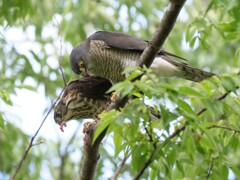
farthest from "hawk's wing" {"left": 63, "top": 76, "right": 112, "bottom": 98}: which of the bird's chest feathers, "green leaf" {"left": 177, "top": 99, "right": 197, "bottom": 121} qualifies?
"green leaf" {"left": 177, "top": 99, "right": 197, "bottom": 121}

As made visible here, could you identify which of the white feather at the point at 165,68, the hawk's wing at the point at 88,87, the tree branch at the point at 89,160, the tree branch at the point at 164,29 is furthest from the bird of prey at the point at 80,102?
the tree branch at the point at 164,29

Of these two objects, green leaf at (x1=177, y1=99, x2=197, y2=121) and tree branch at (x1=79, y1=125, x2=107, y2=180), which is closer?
green leaf at (x1=177, y1=99, x2=197, y2=121)

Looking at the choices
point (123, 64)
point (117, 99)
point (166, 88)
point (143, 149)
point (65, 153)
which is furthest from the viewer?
point (65, 153)

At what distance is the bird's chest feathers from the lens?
5551 millimetres

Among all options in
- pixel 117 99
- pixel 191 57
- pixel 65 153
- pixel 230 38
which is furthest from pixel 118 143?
pixel 191 57

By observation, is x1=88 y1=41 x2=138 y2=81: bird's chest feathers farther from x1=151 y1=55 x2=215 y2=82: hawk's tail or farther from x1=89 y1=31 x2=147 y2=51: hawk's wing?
x1=151 y1=55 x2=215 y2=82: hawk's tail

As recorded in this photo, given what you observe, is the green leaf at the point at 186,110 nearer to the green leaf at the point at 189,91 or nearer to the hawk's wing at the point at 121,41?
the green leaf at the point at 189,91

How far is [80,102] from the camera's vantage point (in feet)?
17.0

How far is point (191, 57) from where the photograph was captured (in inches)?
422

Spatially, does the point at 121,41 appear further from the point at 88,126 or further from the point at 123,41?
the point at 88,126

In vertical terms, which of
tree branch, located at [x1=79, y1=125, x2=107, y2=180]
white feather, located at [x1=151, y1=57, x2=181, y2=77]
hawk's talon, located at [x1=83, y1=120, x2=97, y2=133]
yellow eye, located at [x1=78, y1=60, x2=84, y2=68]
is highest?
white feather, located at [x1=151, y1=57, x2=181, y2=77]

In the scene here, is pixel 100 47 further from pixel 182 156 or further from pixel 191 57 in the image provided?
pixel 191 57

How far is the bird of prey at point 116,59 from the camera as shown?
17.7 ft

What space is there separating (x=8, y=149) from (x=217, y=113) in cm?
509
